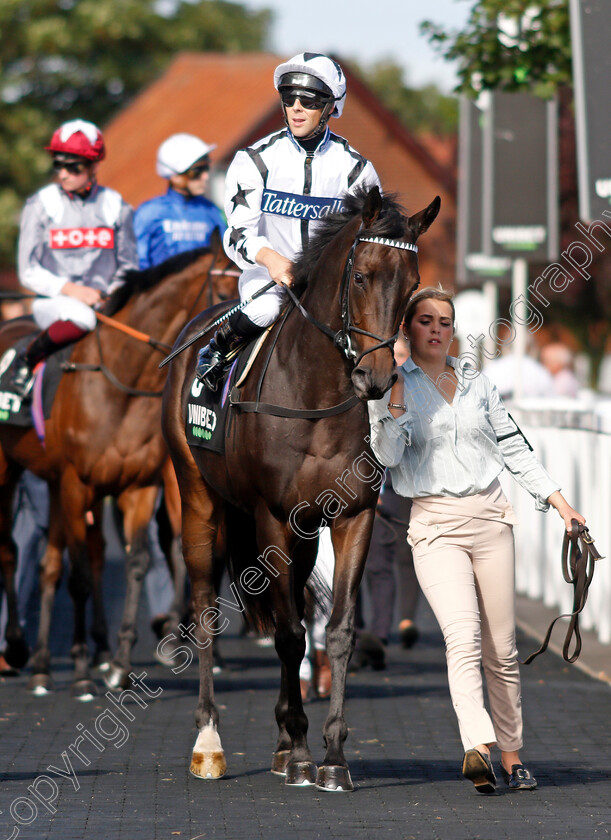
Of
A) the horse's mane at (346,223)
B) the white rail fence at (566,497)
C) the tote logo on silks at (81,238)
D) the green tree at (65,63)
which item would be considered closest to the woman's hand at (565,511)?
the horse's mane at (346,223)

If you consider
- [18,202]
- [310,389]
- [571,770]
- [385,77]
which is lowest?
[571,770]

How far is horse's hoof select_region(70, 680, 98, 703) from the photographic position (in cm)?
Result: 885

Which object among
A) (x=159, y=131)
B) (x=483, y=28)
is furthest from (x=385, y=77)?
(x=483, y=28)

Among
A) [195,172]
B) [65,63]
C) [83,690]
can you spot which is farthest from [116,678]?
[65,63]

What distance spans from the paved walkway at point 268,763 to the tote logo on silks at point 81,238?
2.66 metres

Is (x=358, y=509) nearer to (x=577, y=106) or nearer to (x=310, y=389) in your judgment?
(x=310, y=389)

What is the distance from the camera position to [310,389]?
21.8 feet

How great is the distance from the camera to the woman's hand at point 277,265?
6.72 m

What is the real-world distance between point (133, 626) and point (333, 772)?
3.01 meters

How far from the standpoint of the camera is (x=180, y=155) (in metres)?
10.8

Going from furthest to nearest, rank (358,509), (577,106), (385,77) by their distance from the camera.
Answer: (385,77) → (577,106) → (358,509)

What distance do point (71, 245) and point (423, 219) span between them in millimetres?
4102

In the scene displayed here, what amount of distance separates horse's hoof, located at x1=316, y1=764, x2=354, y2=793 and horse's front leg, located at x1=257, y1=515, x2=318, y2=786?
0.18 metres

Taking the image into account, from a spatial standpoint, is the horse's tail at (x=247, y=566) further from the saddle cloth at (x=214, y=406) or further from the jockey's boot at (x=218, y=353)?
the jockey's boot at (x=218, y=353)
